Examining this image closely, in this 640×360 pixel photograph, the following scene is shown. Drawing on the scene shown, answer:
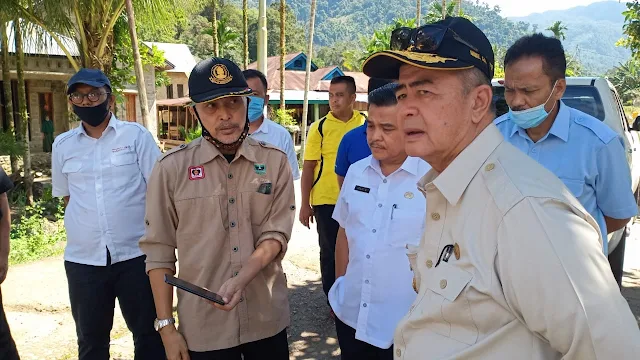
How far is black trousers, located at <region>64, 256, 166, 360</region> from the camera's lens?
3066 millimetres

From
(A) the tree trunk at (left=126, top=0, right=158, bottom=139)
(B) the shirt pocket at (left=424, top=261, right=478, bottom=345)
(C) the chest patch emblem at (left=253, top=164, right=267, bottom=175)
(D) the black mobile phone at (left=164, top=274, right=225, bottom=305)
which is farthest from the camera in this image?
(A) the tree trunk at (left=126, top=0, right=158, bottom=139)

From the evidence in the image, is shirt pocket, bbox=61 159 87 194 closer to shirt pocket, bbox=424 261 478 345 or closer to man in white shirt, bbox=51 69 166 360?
man in white shirt, bbox=51 69 166 360

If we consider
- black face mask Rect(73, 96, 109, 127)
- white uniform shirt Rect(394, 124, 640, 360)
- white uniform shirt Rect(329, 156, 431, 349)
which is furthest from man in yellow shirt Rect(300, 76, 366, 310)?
white uniform shirt Rect(394, 124, 640, 360)

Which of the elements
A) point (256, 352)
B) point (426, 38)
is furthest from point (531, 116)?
point (256, 352)

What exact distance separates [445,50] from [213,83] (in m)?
1.22

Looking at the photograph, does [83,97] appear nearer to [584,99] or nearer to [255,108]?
[255,108]

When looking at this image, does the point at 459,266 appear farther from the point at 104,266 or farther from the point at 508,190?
the point at 104,266

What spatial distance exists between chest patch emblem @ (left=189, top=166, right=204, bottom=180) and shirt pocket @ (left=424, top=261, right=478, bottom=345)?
1.30m

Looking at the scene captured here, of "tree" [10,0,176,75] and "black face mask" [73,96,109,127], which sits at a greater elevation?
"tree" [10,0,176,75]

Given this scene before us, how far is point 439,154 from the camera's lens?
4.82 ft

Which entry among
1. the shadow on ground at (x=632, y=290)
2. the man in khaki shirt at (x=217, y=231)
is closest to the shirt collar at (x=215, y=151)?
the man in khaki shirt at (x=217, y=231)

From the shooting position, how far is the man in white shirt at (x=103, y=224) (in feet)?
10.1

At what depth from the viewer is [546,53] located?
2.68 metres

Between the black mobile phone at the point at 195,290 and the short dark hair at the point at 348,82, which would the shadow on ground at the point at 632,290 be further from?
the black mobile phone at the point at 195,290
